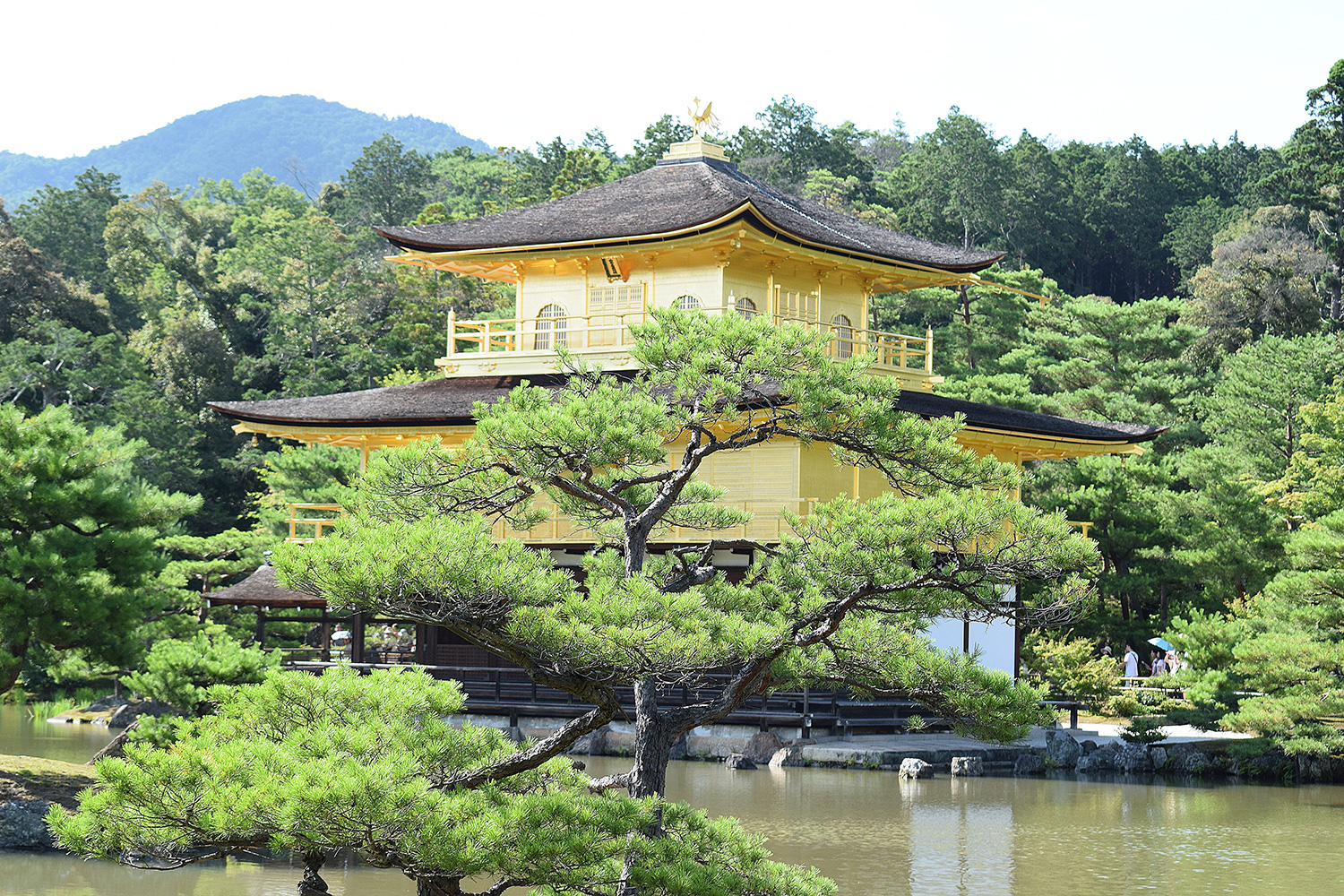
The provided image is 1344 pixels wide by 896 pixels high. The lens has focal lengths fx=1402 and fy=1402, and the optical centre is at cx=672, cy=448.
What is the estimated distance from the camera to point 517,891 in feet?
41.1

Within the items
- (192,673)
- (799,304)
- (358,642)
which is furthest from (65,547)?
(799,304)

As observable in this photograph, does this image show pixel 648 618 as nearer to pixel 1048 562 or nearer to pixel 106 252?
pixel 1048 562

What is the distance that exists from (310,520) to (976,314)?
1059 inches

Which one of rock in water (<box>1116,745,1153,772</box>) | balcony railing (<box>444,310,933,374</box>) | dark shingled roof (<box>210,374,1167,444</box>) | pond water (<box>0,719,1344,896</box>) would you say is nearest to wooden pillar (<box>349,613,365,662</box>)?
dark shingled roof (<box>210,374,1167,444</box>)

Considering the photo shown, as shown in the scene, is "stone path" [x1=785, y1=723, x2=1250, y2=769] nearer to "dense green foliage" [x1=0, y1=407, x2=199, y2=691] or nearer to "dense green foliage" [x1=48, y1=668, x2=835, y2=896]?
"dense green foliage" [x1=0, y1=407, x2=199, y2=691]

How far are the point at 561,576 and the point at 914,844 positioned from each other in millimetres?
7903

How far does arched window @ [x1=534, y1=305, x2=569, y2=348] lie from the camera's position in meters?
25.5

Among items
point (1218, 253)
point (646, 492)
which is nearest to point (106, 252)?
point (1218, 253)

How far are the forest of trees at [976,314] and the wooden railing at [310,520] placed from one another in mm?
984

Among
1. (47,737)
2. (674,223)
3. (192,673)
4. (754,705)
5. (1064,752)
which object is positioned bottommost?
(47,737)

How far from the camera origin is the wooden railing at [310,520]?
23297 millimetres

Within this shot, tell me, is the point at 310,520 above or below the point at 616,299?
below

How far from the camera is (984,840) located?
15.1 metres

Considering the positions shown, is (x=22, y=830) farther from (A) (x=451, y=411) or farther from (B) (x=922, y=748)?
(B) (x=922, y=748)
